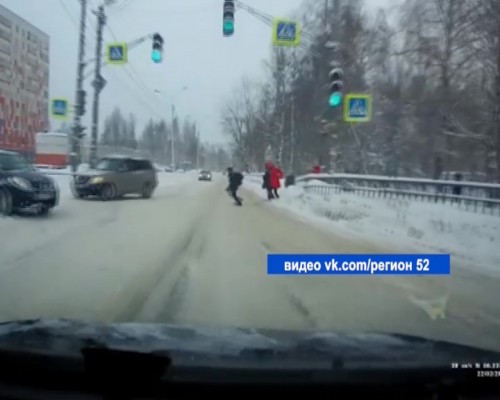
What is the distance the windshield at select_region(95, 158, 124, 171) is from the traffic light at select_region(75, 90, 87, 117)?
646mm

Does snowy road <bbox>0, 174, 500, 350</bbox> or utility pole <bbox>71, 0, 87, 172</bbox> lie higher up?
utility pole <bbox>71, 0, 87, 172</bbox>

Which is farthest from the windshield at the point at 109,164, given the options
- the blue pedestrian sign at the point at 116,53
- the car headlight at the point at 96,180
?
the blue pedestrian sign at the point at 116,53

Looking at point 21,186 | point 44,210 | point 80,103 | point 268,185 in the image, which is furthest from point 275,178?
point 21,186

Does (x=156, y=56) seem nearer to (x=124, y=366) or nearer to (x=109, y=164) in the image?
(x=109, y=164)

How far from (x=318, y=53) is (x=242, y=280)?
8.84ft

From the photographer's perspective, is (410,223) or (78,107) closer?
(410,223)

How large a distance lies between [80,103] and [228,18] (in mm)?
2031

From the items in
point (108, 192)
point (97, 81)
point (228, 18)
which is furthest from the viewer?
point (108, 192)

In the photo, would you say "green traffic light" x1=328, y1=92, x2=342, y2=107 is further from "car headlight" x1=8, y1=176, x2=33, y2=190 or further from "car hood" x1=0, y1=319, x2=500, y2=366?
"car headlight" x1=8, y1=176, x2=33, y2=190

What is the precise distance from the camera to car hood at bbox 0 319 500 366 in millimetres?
3154

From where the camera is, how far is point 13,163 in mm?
6348

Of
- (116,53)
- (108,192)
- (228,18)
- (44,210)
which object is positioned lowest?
(44,210)

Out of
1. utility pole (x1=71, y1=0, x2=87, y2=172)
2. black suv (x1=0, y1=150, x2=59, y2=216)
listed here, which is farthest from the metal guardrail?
A: black suv (x1=0, y1=150, x2=59, y2=216)

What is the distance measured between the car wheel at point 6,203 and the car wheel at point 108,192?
109 cm
